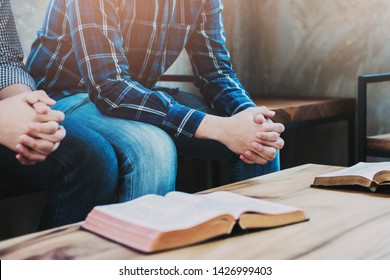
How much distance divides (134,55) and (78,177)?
1.58 feet

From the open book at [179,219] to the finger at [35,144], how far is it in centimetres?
36

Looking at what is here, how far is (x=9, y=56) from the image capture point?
161 centimetres

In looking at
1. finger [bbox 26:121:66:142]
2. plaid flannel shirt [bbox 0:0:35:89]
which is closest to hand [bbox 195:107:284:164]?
finger [bbox 26:121:66:142]

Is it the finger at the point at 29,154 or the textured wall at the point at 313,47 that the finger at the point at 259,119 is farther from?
the textured wall at the point at 313,47

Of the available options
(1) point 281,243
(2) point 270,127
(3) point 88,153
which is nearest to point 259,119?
(2) point 270,127

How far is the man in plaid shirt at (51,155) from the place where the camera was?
129 cm

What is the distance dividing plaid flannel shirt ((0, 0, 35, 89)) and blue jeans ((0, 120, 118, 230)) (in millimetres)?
261

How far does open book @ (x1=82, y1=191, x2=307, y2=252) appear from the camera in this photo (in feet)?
2.73

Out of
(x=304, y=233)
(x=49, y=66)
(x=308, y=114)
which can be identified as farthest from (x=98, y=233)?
(x=308, y=114)

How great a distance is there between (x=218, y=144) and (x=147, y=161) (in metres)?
0.32

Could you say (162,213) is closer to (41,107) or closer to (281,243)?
(281,243)

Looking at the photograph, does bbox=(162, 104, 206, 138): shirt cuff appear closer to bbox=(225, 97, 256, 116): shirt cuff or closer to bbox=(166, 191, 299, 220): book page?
bbox=(225, 97, 256, 116): shirt cuff

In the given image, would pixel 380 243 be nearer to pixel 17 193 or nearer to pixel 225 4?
pixel 17 193

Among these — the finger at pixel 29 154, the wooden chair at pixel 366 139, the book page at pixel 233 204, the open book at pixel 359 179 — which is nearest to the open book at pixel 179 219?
the book page at pixel 233 204
